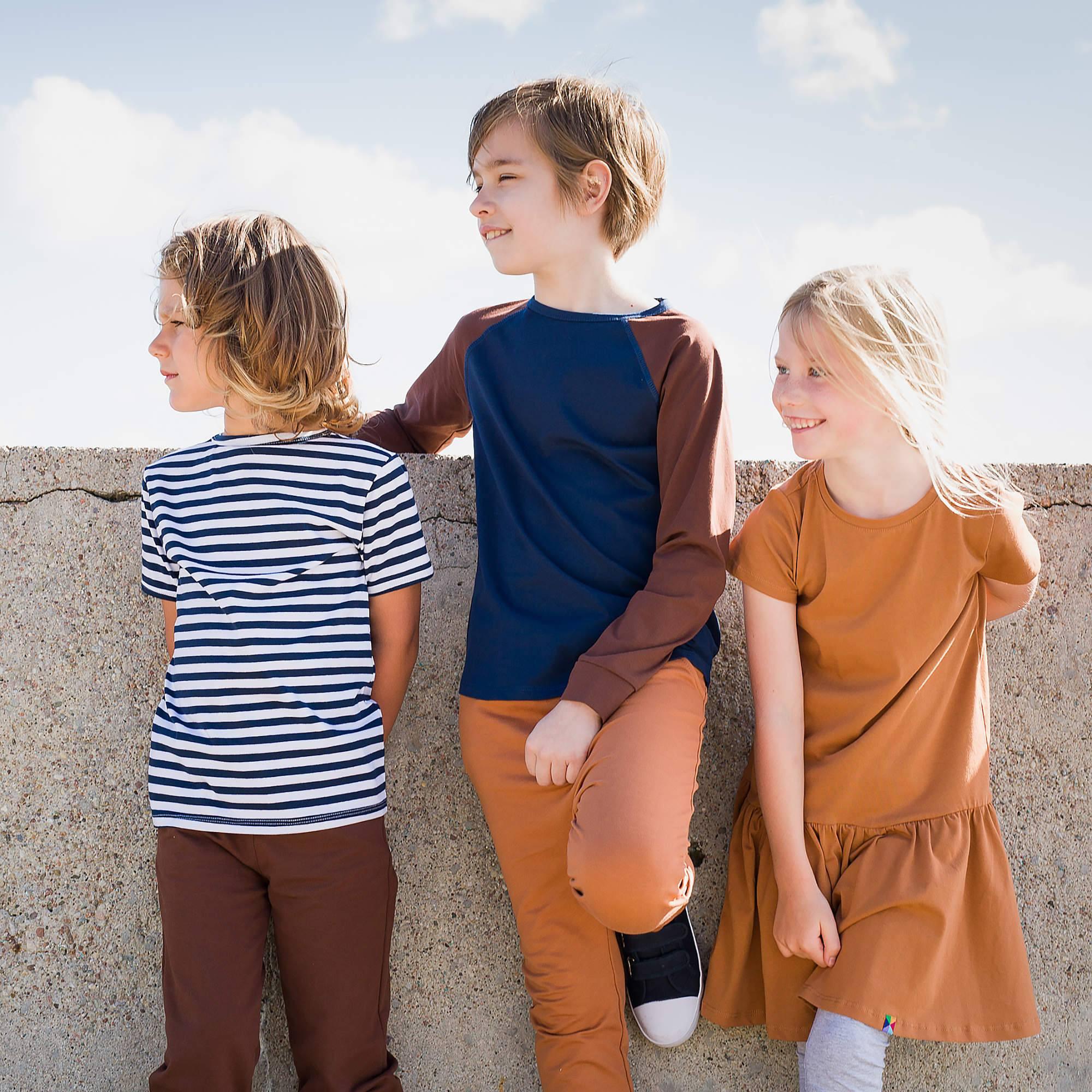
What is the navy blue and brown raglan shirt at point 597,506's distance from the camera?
1604mm

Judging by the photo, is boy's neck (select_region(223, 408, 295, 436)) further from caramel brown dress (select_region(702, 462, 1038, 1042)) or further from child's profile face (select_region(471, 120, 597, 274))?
caramel brown dress (select_region(702, 462, 1038, 1042))

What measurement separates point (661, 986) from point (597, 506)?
85 centimetres

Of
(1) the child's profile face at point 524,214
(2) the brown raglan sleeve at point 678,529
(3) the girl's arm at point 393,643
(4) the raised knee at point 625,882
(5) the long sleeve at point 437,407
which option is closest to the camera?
(4) the raised knee at point 625,882

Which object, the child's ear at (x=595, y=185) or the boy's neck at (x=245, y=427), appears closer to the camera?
the boy's neck at (x=245, y=427)

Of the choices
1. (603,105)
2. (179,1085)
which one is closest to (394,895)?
(179,1085)

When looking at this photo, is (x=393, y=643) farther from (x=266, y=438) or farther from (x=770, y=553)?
(x=770, y=553)

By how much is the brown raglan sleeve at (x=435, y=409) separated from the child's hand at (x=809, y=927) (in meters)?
1.07

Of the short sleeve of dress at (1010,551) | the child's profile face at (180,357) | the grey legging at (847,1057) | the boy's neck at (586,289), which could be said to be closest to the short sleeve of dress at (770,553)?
the short sleeve of dress at (1010,551)

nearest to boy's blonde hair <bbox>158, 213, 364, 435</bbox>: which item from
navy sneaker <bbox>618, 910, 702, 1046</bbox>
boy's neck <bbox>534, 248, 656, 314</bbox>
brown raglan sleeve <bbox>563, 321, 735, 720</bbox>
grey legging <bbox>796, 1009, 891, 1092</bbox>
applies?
boy's neck <bbox>534, 248, 656, 314</bbox>

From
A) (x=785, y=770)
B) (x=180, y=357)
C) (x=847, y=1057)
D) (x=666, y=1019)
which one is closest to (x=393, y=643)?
(x=180, y=357)

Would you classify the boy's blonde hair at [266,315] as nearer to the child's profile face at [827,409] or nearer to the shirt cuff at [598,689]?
the shirt cuff at [598,689]

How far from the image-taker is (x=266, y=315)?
1.63 meters

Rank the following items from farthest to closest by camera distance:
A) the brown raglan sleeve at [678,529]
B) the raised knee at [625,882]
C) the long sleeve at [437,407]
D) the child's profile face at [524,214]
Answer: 1. the long sleeve at [437,407]
2. the child's profile face at [524,214]
3. the brown raglan sleeve at [678,529]
4. the raised knee at [625,882]

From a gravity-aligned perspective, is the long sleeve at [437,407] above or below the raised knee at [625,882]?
above
